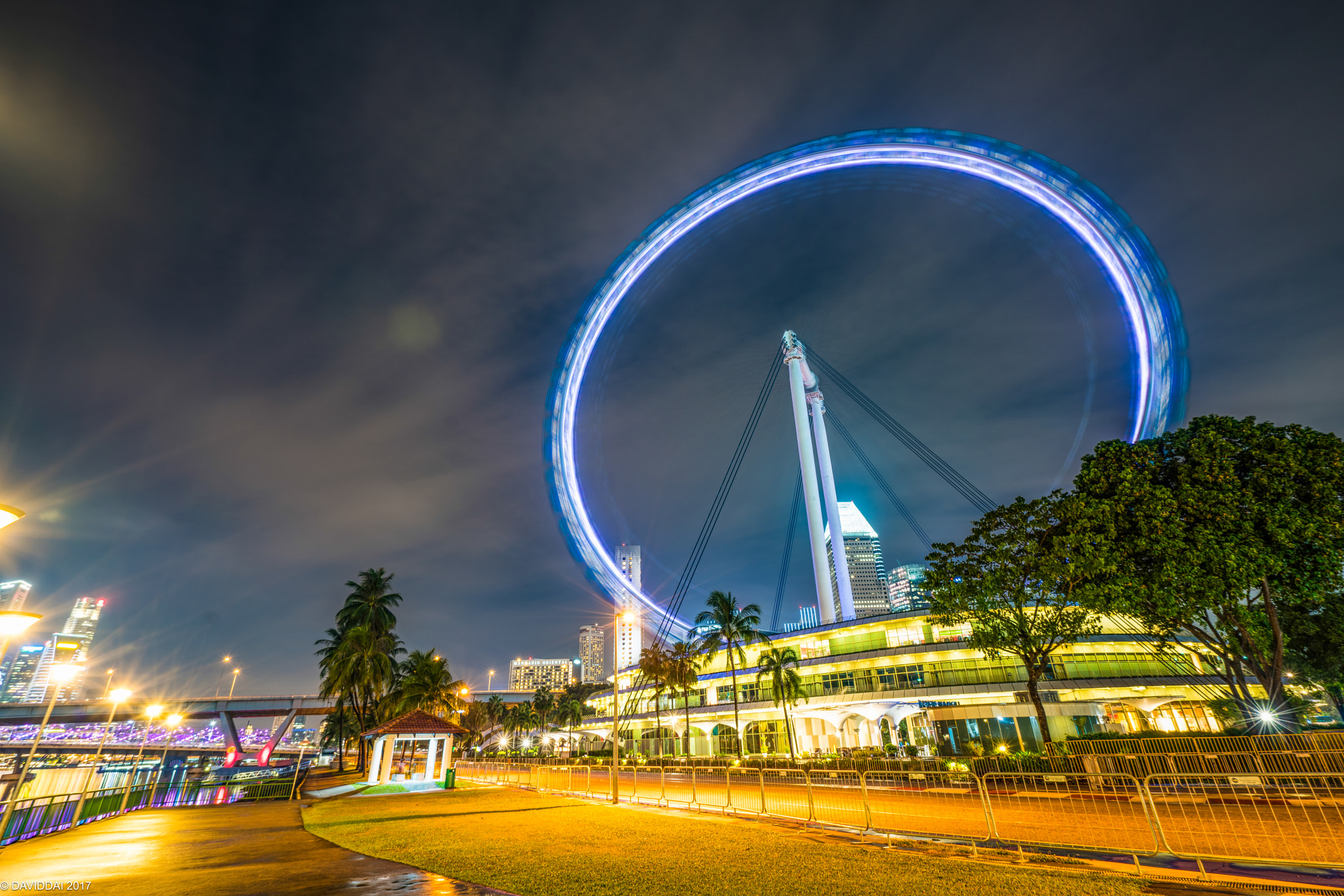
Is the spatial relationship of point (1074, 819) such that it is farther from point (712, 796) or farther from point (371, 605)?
point (371, 605)

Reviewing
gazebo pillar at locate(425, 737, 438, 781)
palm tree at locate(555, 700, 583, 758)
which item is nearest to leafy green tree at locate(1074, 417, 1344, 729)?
gazebo pillar at locate(425, 737, 438, 781)

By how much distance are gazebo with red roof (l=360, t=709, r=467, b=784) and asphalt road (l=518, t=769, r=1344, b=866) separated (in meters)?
A: 13.3

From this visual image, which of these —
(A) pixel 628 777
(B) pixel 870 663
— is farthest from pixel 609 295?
(B) pixel 870 663

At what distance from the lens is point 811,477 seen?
6297 centimetres

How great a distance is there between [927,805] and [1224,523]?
51.6 ft

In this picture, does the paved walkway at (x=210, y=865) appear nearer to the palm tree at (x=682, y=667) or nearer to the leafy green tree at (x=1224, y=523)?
the leafy green tree at (x=1224, y=523)

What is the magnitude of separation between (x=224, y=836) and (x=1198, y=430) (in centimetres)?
3550

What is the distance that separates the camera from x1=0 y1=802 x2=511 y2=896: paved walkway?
8.16 m

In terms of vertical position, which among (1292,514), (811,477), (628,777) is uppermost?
(811,477)

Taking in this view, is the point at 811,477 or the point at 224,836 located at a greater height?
the point at 811,477

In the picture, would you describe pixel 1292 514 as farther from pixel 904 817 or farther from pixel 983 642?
pixel 904 817

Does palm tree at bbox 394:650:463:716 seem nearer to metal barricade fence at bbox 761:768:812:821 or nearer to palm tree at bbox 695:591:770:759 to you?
palm tree at bbox 695:591:770:759

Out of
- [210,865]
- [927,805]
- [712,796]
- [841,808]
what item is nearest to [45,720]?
[210,865]

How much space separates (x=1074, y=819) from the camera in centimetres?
1451
